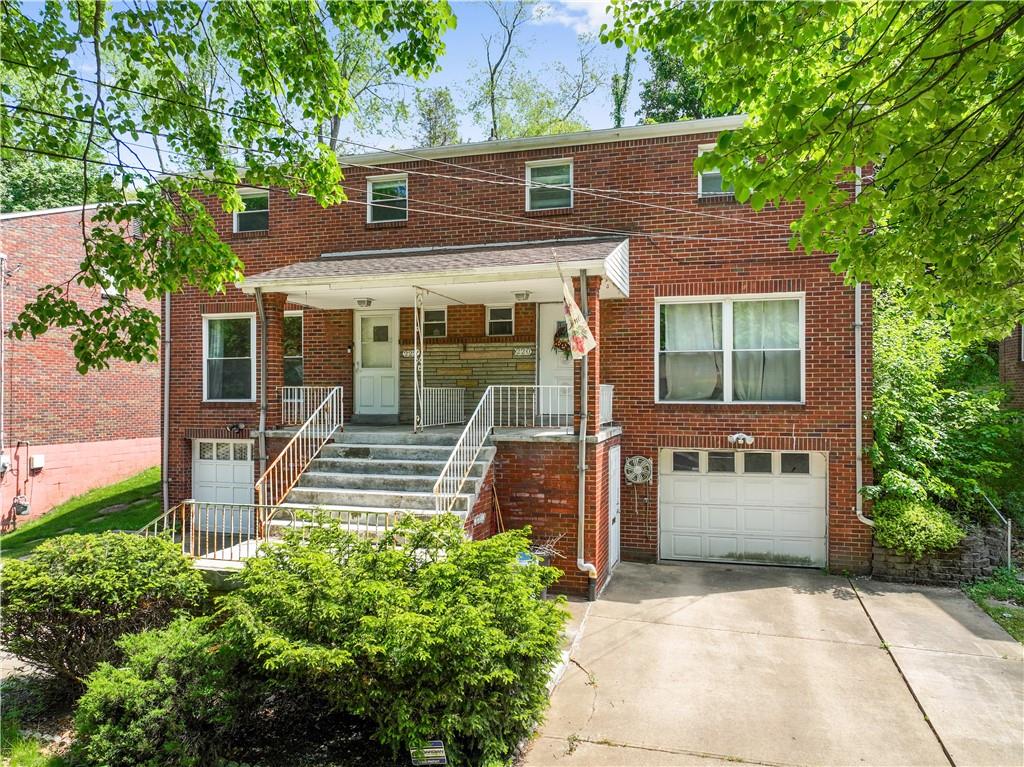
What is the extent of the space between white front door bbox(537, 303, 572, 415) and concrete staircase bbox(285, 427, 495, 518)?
8.22 feet

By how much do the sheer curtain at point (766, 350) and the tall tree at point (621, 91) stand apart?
1531 centimetres

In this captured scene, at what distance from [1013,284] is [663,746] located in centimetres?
495

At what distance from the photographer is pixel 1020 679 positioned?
6.33 metres

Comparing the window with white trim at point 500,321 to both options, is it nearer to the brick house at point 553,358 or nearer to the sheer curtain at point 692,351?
the brick house at point 553,358

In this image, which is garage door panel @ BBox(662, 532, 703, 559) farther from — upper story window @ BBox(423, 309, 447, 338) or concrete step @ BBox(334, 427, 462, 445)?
upper story window @ BBox(423, 309, 447, 338)

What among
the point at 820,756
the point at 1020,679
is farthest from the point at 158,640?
the point at 1020,679

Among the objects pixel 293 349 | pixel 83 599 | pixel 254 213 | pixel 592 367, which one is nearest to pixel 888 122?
pixel 592 367

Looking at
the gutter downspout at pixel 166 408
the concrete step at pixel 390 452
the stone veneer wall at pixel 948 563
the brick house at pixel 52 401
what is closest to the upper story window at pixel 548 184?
the concrete step at pixel 390 452

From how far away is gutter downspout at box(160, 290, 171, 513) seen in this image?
12.6 m

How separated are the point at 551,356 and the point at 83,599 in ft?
25.9

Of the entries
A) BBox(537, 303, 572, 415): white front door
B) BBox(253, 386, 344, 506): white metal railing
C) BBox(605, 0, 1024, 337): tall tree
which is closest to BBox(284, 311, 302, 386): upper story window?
BBox(253, 386, 344, 506): white metal railing

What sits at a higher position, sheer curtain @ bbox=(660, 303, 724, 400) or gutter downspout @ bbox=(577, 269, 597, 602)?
sheer curtain @ bbox=(660, 303, 724, 400)

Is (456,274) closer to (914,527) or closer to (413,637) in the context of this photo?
(413,637)

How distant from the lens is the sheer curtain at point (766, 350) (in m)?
10.4
